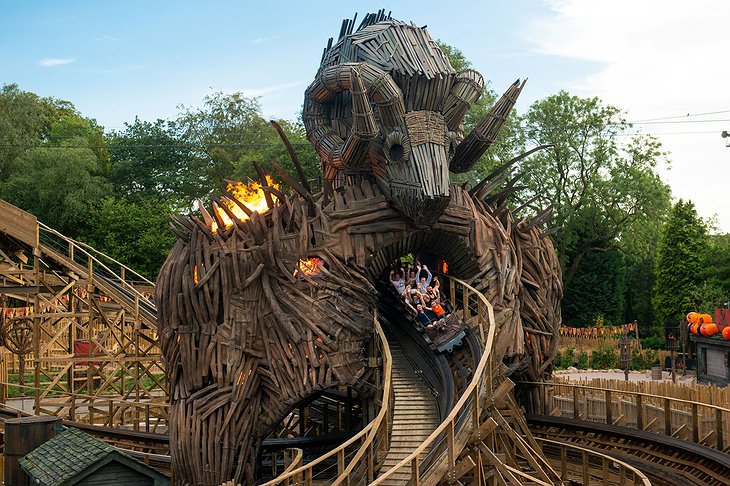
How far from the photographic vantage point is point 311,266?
16156 mm

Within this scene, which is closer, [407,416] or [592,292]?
[407,416]

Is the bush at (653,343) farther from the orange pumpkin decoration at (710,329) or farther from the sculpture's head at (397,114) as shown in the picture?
the sculpture's head at (397,114)

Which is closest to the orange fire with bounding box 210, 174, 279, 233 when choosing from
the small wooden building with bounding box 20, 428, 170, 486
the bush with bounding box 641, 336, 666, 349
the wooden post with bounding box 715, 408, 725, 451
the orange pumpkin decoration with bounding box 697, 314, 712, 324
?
the small wooden building with bounding box 20, 428, 170, 486

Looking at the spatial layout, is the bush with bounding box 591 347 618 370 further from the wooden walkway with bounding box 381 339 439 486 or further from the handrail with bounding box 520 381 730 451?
the wooden walkway with bounding box 381 339 439 486

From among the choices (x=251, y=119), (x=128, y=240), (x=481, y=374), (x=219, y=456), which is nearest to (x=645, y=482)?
(x=481, y=374)

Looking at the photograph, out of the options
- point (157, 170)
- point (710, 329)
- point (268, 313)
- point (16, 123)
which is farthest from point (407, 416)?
point (16, 123)

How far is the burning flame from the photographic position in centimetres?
1605

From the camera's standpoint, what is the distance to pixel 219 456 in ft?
51.7

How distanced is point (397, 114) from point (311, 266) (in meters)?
3.22

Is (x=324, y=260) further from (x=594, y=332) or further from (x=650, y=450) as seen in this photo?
(x=594, y=332)

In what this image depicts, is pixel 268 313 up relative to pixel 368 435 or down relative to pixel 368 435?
up

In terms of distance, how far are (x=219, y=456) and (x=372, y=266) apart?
4421mm

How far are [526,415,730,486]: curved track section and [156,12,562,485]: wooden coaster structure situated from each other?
2.81 m

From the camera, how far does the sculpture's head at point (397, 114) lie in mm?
16109
